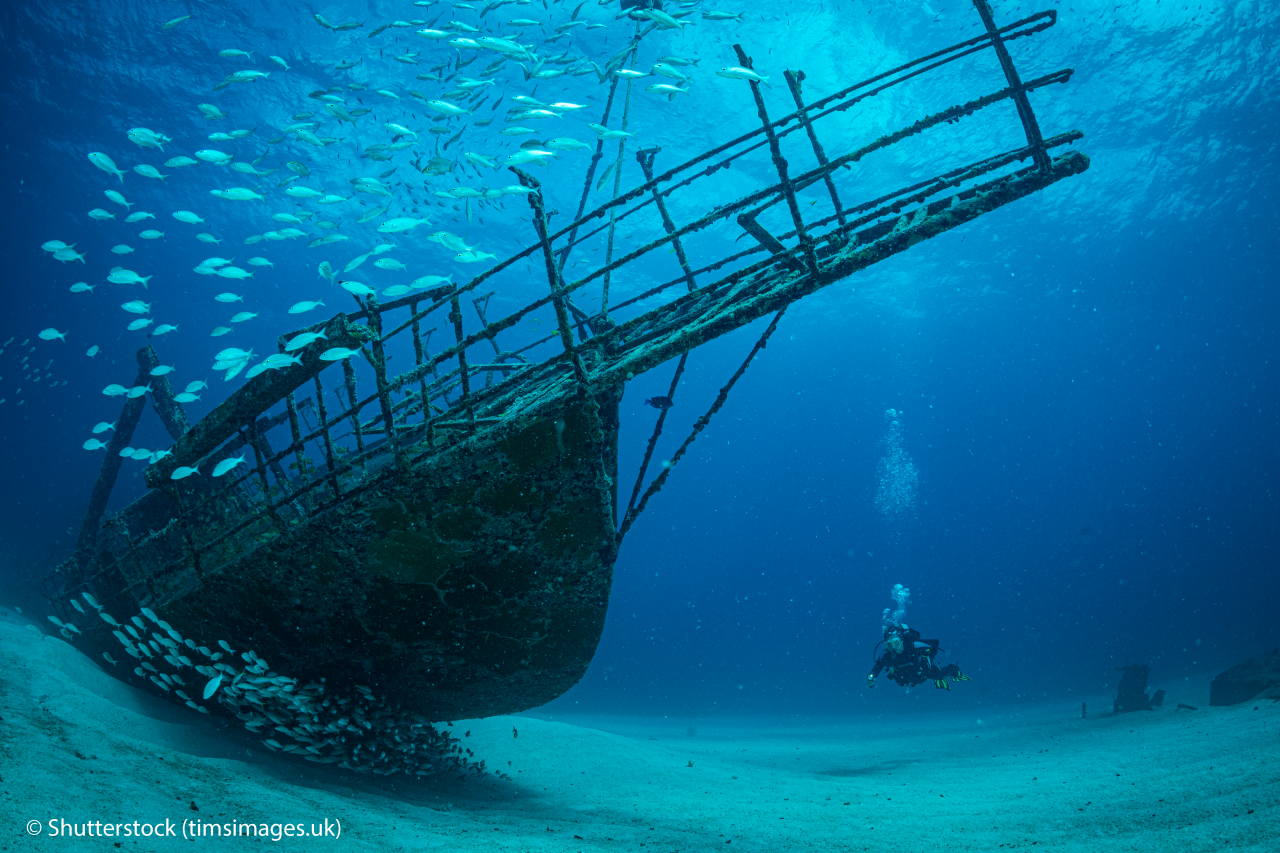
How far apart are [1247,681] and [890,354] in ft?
159

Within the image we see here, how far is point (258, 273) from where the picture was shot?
126 ft

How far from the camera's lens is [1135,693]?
588 inches

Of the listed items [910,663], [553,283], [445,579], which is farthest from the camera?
[910,663]

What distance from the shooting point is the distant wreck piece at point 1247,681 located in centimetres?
1207

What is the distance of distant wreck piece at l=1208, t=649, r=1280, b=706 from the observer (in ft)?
39.6

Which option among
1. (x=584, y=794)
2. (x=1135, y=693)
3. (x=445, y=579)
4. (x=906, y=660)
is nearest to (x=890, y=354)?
(x=1135, y=693)

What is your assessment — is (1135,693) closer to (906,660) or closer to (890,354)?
(906,660)

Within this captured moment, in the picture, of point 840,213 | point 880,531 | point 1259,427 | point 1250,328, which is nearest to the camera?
point 840,213

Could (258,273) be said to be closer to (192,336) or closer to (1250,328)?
(192,336)

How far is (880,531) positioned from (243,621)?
145 meters

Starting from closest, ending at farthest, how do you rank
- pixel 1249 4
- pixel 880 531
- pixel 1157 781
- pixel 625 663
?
1. pixel 1157 781
2. pixel 1249 4
3. pixel 625 663
4. pixel 880 531

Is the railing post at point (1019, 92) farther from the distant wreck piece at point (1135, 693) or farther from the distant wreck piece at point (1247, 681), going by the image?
the distant wreck piece at point (1135, 693)

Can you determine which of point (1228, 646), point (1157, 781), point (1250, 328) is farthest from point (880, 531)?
point (1157, 781)

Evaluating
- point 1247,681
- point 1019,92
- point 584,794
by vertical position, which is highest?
point 1019,92
